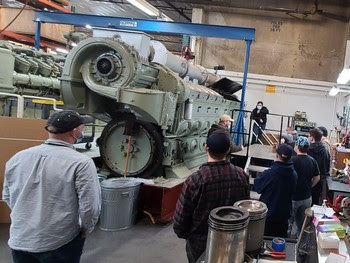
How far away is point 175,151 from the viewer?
16.2 ft

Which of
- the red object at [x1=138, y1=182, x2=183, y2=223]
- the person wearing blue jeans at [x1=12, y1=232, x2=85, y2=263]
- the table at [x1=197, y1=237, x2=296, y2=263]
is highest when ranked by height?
the table at [x1=197, y1=237, x2=296, y2=263]

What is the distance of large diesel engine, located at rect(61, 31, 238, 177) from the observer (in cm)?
410

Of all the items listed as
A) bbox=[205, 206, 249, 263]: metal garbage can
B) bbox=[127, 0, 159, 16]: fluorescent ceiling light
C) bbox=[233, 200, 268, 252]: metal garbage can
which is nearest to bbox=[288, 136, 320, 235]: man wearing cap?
bbox=[233, 200, 268, 252]: metal garbage can

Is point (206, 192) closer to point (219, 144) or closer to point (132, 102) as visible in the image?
point (219, 144)

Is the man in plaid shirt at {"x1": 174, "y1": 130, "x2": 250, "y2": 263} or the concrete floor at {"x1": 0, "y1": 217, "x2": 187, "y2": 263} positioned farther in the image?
the concrete floor at {"x1": 0, "y1": 217, "x2": 187, "y2": 263}

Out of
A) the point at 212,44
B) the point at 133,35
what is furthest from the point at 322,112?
the point at 133,35

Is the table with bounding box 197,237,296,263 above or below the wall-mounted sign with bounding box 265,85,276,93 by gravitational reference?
below

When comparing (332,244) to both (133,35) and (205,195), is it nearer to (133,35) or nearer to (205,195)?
(205,195)

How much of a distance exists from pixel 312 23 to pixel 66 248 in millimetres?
11775

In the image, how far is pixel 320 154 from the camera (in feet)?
13.7

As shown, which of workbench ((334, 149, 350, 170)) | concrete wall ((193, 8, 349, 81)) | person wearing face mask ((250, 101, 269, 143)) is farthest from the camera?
concrete wall ((193, 8, 349, 81))

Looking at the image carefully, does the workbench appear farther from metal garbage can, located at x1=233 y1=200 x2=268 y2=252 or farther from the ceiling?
the ceiling

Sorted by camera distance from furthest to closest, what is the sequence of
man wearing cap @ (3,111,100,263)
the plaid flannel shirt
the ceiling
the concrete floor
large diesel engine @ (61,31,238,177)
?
the ceiling
large diesel engine @ (61,31,238,177)
the concrete floor
the plaid flannel shirt
man wearing cap @ (3,111,100,263)

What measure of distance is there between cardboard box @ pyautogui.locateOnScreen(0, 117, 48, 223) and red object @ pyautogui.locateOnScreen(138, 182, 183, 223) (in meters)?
1.46
